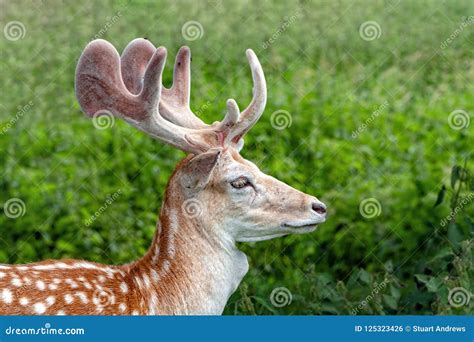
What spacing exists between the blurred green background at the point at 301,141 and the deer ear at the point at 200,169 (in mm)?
1571

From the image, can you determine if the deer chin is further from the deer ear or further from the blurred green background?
the blurred green background

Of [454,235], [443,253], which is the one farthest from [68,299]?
[454,235]

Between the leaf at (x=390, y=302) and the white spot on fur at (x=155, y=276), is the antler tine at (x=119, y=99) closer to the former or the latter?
the white spot on fur at (x=155, y=276)

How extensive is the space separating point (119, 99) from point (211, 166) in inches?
26.0

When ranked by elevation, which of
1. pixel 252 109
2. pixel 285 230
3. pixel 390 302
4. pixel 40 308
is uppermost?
pixel 252 109

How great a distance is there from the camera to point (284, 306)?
26.4ft

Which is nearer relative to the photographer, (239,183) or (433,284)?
(239,183)

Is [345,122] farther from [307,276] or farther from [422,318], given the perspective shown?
[422,318]

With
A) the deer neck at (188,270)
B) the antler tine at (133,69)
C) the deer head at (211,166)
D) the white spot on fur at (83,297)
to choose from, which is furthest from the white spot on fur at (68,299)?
the antler tine at (133,69)

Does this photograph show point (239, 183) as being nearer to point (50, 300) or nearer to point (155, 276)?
point (155, 276)

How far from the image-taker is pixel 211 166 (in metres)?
6.19

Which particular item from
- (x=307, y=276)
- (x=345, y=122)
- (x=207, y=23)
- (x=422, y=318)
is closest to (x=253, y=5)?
(x=207, y=23)

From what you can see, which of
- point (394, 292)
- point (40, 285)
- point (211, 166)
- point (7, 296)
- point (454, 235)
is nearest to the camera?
point (7, 296)

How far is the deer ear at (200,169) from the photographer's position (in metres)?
6.16
